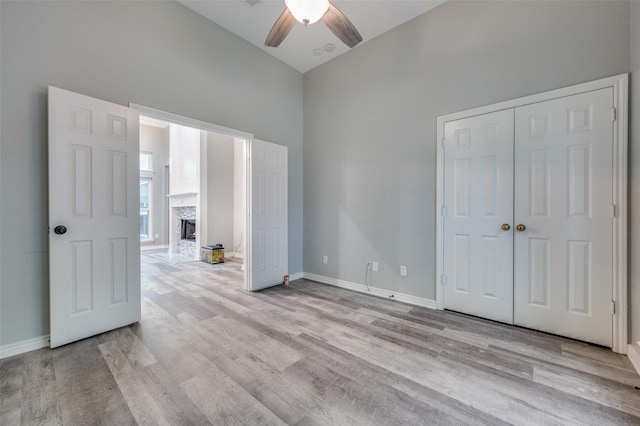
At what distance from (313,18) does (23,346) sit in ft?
11.3

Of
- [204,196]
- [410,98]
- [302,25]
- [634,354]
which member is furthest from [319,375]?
[204,196]

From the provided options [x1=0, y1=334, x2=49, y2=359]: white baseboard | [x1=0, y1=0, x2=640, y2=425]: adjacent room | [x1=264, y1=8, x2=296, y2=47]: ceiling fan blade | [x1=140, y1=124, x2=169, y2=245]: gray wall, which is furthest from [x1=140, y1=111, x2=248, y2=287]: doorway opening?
[x1=264, y1=8, x2=296, y2=47]: ceiling fan blade

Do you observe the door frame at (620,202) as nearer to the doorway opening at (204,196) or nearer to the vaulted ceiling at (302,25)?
the vaulted ceiling at (302,25)

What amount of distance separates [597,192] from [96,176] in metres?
4.36

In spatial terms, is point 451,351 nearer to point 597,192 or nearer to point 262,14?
point 597,192

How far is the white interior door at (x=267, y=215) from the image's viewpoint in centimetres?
363

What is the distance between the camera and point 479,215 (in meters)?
2.68

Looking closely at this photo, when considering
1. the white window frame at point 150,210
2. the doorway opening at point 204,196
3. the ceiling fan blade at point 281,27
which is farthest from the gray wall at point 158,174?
the ceiling fan blade at point 281,27

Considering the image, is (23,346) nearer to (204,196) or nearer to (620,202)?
(204,196)

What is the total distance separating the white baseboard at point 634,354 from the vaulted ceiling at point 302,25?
365 cm

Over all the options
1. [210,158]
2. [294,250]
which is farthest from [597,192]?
[210,158]

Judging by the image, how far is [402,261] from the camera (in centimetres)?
321

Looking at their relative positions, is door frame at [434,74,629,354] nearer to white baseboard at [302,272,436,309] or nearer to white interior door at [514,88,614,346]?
white interior door at [514,88,614,346]

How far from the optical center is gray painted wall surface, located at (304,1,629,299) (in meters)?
2.25
